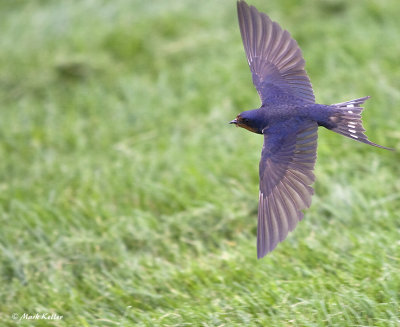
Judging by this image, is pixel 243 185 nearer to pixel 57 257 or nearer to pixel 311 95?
pixel 311 95

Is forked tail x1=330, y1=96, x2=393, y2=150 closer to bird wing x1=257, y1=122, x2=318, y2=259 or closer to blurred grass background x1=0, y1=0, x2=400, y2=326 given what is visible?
bird wing x1=257, y1=122, x2=318, y2=259

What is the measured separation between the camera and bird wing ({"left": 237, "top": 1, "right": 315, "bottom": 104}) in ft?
12.0

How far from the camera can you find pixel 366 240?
3.47 metres

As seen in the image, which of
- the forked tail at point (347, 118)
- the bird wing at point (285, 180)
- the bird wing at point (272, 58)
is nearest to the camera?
the bird wing at point (285, 180)

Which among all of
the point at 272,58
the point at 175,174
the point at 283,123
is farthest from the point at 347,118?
the point at 175,174

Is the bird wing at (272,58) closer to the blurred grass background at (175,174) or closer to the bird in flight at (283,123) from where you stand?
the bird in flight at (283,123)

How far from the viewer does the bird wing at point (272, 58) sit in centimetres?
366

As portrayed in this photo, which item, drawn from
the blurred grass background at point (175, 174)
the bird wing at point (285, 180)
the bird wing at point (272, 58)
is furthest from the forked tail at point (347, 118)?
the blurred grass background at point (175, 174)

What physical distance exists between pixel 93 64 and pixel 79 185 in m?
1.92

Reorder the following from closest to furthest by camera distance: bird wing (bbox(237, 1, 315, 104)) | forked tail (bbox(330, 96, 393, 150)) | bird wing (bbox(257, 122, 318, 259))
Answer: bird wing (bbox(257, 122, 318, 259)), forked tail (bbox(330, 96, 393, 150)), bird wing (bbox(237, 1, 315, 104))

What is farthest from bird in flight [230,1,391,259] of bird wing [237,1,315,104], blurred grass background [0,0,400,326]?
blurred grass background [0,0,400,326]

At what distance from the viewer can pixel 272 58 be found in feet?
12.5

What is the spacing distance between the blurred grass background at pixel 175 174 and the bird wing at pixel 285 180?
34 cm

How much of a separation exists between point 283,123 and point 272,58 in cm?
57
